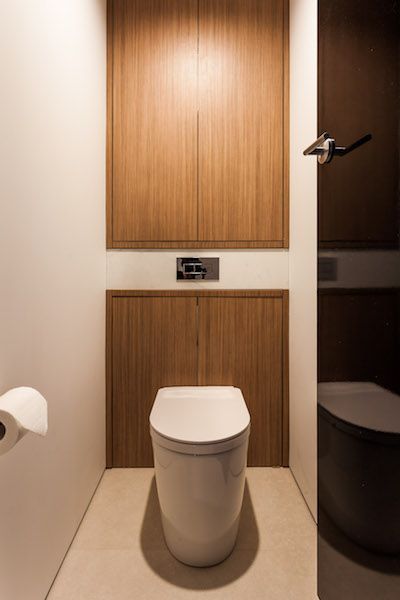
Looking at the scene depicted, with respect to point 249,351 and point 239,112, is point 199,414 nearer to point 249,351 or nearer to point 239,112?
point 249,351

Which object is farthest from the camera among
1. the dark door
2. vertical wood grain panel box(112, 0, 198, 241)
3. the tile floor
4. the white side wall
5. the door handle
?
vertical wood grain panel box(112, 0, 198, 241)

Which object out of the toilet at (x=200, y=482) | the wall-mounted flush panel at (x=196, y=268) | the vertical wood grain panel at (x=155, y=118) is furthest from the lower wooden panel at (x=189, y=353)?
the toilet at (x=200, y=482)

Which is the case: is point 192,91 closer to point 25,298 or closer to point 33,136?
point 33,136

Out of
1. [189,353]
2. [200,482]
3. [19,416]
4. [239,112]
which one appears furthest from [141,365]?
[239,112]

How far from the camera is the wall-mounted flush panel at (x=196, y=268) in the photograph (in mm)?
1837

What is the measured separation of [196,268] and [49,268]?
84 centimetres

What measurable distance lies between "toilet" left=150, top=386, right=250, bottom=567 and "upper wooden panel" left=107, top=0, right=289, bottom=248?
93 centimetres

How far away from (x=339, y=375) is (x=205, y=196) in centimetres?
118

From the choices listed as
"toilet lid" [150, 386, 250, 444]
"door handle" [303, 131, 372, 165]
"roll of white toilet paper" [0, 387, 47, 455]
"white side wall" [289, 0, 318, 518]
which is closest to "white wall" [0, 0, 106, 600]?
"roll of white toilet paper" [0, 387, 47, 455]

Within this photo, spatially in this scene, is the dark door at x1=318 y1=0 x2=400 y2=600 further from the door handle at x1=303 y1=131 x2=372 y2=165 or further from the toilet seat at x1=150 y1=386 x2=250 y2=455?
the toilet seat at x1=150 y1=386 x2=250 y2=455

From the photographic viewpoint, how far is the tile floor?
1.16 meters

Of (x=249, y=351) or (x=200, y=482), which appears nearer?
(x=200, y=482)

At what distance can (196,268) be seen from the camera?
6.03 ft

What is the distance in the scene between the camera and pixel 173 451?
47.0 inches
